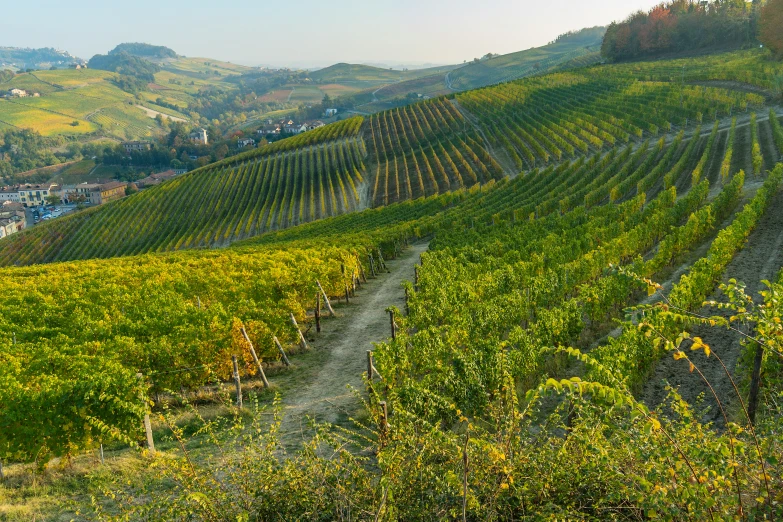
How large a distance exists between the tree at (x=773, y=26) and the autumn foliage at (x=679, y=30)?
34.0m

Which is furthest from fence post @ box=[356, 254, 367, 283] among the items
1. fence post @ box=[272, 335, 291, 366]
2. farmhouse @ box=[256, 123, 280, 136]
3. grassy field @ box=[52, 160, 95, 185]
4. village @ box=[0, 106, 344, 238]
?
grassy field @ box=[52, 160, 95, 185]

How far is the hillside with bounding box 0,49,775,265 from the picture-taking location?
63.5 metres

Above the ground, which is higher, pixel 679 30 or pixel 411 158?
pixel 679 30

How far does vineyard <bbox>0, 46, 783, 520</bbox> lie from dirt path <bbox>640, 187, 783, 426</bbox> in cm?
11

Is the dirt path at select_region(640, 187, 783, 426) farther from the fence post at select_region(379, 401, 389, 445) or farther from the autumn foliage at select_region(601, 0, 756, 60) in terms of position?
the autumn foliage at select_region(601, 0, 756, 60)

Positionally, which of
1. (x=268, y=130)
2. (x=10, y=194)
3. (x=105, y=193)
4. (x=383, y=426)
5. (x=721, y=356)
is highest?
(x=268, y=130)

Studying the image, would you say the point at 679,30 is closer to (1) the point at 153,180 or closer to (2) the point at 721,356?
(2) the point at 721,356

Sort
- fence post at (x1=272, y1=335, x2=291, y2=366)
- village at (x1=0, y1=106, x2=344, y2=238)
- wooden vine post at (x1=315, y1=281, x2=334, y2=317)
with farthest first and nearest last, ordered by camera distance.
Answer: village at (x1=0, y1=106, x2=344, y2=238)
wooden vine post at (x1=315, y1=281, x2=334, y2=317)
fence post at (x1=272, y1=335, x2=291, y2=366)

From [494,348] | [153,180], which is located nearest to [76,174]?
[153,180]

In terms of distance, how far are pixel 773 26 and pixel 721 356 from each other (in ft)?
285

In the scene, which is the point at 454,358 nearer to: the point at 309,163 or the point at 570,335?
the point at 570,335

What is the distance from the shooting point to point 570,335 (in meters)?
16.2

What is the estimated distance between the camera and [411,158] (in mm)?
81562

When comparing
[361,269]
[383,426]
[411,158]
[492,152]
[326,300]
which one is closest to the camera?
[383,426]
